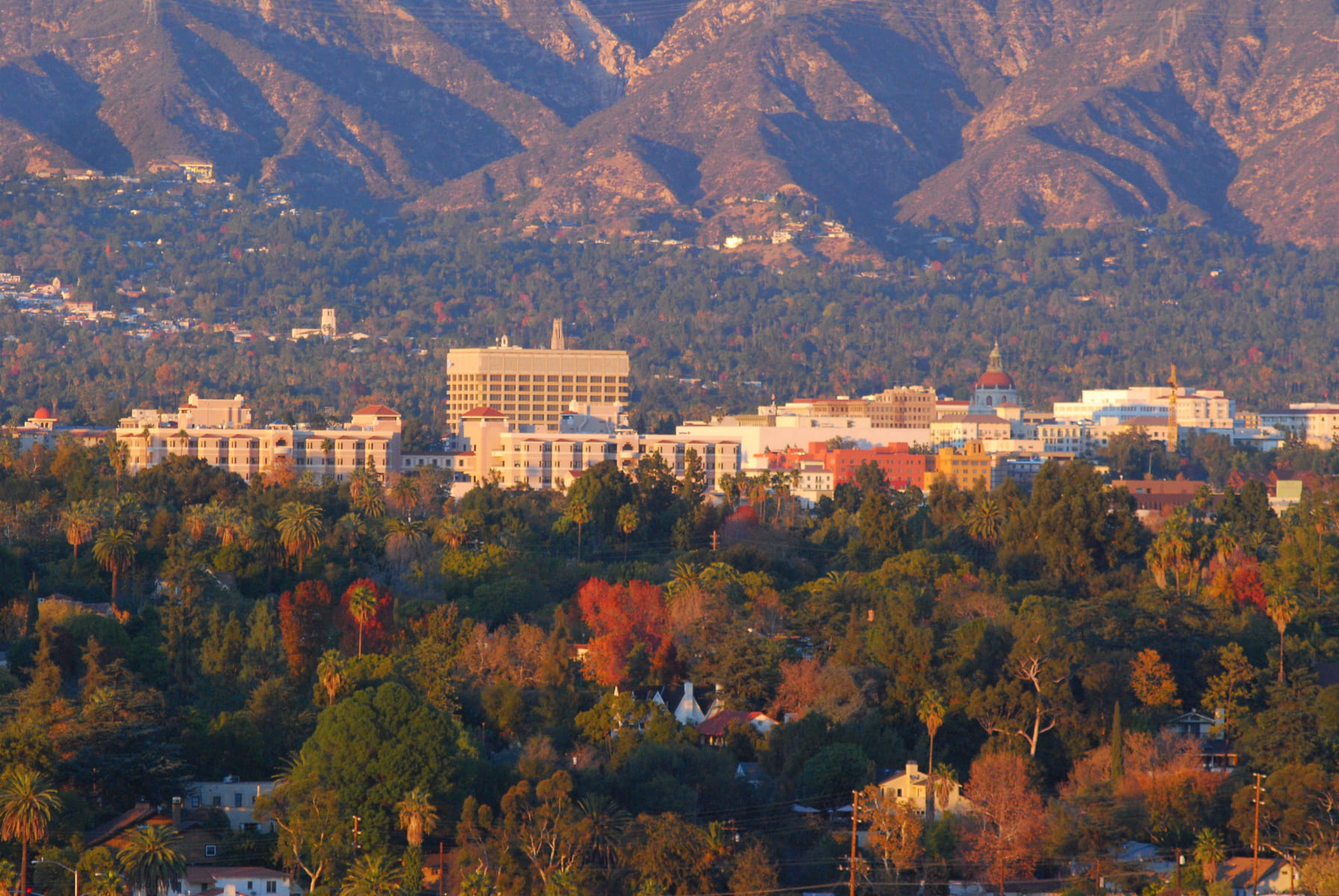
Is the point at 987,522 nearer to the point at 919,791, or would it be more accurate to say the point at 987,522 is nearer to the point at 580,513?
the point at 580,513

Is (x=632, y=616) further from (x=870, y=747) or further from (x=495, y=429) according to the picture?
(x=495, y=429)

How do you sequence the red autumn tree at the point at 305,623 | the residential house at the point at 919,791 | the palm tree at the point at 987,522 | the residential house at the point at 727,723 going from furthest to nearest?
the palm tree at the point at 987,522, the red autumn tree at the point at 305,623, the residential house at the point at 727,723, the residential house at the point at 919,791

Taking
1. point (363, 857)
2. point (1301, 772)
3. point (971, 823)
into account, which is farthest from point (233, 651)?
point (1301, 772)

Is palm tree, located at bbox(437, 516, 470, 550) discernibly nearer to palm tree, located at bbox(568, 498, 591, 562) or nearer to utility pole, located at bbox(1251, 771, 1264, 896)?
palm tree, located at bbox(568, 498, 591, 562)

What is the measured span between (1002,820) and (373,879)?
62.4 feet

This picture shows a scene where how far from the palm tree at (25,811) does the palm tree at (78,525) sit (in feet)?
109

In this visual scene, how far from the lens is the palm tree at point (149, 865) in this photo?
62062 mm

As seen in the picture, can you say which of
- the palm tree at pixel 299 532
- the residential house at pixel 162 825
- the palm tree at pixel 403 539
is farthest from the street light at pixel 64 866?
the palm tree at pixel 403 539

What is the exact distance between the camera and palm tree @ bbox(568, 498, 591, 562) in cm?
11206

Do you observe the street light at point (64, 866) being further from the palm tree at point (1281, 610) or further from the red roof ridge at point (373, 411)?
the red roof ridge at point (373, 411)

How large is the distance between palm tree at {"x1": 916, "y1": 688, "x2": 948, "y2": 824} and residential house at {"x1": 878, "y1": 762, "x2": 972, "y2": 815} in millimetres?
216

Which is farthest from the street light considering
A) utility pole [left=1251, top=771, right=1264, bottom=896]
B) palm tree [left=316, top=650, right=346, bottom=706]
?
utility pole [left=1251, top=771, right=1264, bottom=896]

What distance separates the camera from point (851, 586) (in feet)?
310

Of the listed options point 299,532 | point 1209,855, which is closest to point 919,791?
point 1209,855
